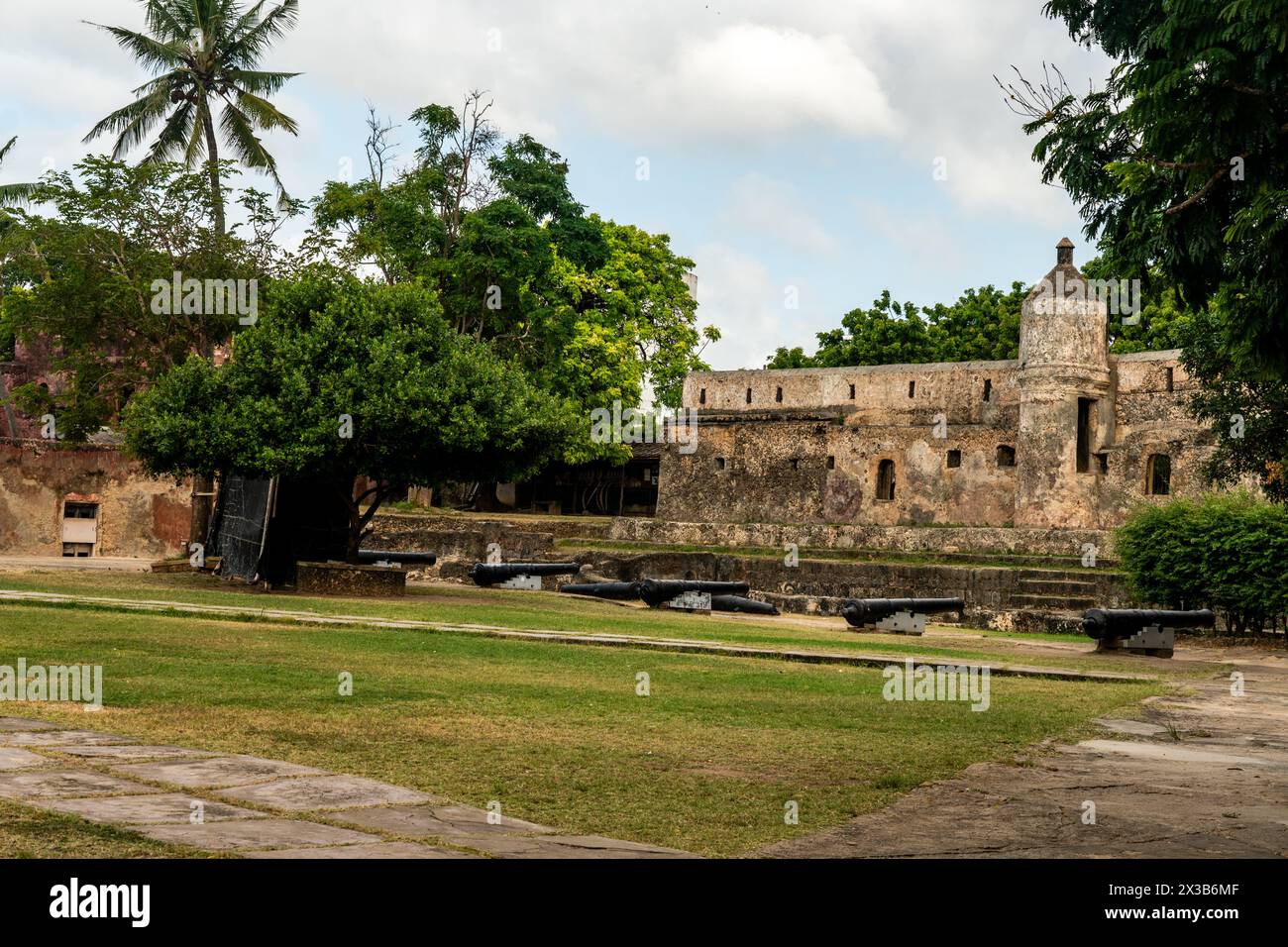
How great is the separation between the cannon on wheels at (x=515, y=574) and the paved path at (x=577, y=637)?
10439 millimetres

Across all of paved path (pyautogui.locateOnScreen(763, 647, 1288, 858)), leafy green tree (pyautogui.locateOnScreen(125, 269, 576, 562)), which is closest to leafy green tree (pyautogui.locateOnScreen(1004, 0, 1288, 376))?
paved path (pyautogui.locateOnScreen(763, 647, 1288, 858))

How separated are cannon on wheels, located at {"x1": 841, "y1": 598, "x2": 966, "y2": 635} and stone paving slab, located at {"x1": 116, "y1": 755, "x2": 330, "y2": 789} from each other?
16959mm

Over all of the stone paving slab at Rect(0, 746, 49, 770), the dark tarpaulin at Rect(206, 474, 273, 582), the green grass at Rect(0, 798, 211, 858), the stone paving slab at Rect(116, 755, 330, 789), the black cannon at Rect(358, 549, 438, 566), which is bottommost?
the stone paving slab at Rect(116, 755, 330, 789)

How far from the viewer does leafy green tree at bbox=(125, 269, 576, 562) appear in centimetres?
2008

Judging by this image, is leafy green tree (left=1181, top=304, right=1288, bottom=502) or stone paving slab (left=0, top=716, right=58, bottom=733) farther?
leafy green tree (left=1181, top=304, right=1288, bottom=502)

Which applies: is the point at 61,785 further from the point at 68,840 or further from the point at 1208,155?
the point at 1208,155

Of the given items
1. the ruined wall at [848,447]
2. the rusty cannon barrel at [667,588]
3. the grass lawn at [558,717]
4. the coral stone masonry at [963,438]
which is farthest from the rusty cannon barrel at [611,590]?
the ruined wall at [848,447]

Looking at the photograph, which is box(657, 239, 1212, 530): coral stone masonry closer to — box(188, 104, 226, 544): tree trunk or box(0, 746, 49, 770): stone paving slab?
box(188, 104, 226, 544): tree trunk

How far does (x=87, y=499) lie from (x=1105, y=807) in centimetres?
3126

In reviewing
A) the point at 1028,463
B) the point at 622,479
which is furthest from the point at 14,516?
the point at 1028,463

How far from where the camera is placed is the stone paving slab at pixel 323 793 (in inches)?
199

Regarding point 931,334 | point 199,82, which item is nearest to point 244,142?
point 199,82
